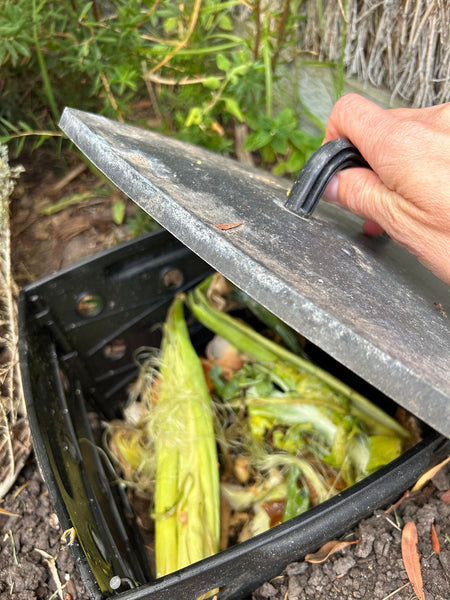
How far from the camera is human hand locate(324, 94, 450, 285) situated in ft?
2.82

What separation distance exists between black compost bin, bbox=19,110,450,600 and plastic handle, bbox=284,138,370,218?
3cm

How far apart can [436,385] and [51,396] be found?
0.94 metres

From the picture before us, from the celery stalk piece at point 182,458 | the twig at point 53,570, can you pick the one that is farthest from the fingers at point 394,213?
the twig at point 53,570

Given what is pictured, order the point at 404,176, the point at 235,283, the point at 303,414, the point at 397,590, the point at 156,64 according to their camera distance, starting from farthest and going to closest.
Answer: the point at 156,64 < the point at 303,414 < the point at 397,590 < the point at 404,176 < the point at 235,283

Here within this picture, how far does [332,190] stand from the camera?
1061 millimetres

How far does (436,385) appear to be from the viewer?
583 millimetres

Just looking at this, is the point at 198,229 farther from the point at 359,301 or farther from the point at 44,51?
the point at 44,51

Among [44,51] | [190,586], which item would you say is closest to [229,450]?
[190,586]

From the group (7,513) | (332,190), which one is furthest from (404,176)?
(7,513)

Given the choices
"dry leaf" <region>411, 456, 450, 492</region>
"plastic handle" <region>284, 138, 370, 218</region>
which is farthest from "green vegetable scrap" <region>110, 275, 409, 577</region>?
"plastic handle" <region>284, 138, 370, 218</region>

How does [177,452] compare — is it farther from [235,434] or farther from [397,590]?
[397,590]

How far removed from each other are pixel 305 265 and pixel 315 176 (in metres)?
0.28

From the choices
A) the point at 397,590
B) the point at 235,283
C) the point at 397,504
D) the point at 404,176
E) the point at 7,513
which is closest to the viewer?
the point at 235,283

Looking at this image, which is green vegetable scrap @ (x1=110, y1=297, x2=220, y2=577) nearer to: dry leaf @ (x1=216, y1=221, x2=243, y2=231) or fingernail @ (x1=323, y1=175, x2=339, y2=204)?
fingernail @ (x1=323, y1=175, x2=339, y2=204)
